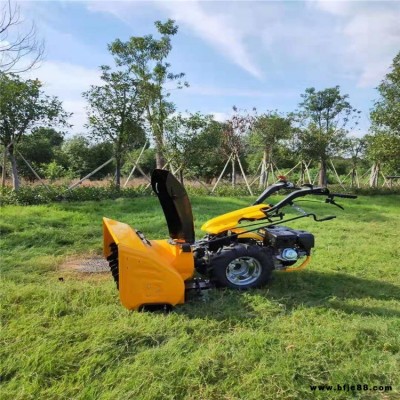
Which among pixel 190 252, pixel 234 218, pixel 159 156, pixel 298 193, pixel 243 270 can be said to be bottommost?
pixel 243 270

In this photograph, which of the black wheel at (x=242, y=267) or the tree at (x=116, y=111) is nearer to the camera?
the black wheel at (x=242, y=267)

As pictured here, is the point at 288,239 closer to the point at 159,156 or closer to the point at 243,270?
the point at 243,270

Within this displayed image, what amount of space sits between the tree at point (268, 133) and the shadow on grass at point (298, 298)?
10.7m

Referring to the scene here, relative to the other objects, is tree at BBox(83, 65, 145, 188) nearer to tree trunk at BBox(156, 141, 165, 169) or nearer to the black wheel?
tree trunk at BBox(156, 141, 165, 169)

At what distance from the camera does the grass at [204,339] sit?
2186mm

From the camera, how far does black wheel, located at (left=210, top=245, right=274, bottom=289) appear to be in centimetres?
357

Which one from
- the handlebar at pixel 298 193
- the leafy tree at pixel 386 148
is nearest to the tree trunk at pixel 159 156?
the leafy tree at pixel 386 148

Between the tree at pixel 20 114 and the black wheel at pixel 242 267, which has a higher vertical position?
the tree at pixel 20 114

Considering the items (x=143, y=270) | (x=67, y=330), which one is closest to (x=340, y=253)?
(x=143, y=270)

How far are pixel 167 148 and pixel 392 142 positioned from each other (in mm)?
Answer: 7679

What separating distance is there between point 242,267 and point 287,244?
543 mm

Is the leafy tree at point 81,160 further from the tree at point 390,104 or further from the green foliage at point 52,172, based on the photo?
the tree at point 390,104

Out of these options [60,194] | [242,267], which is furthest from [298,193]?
[60,194]

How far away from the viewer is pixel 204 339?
2701mm
